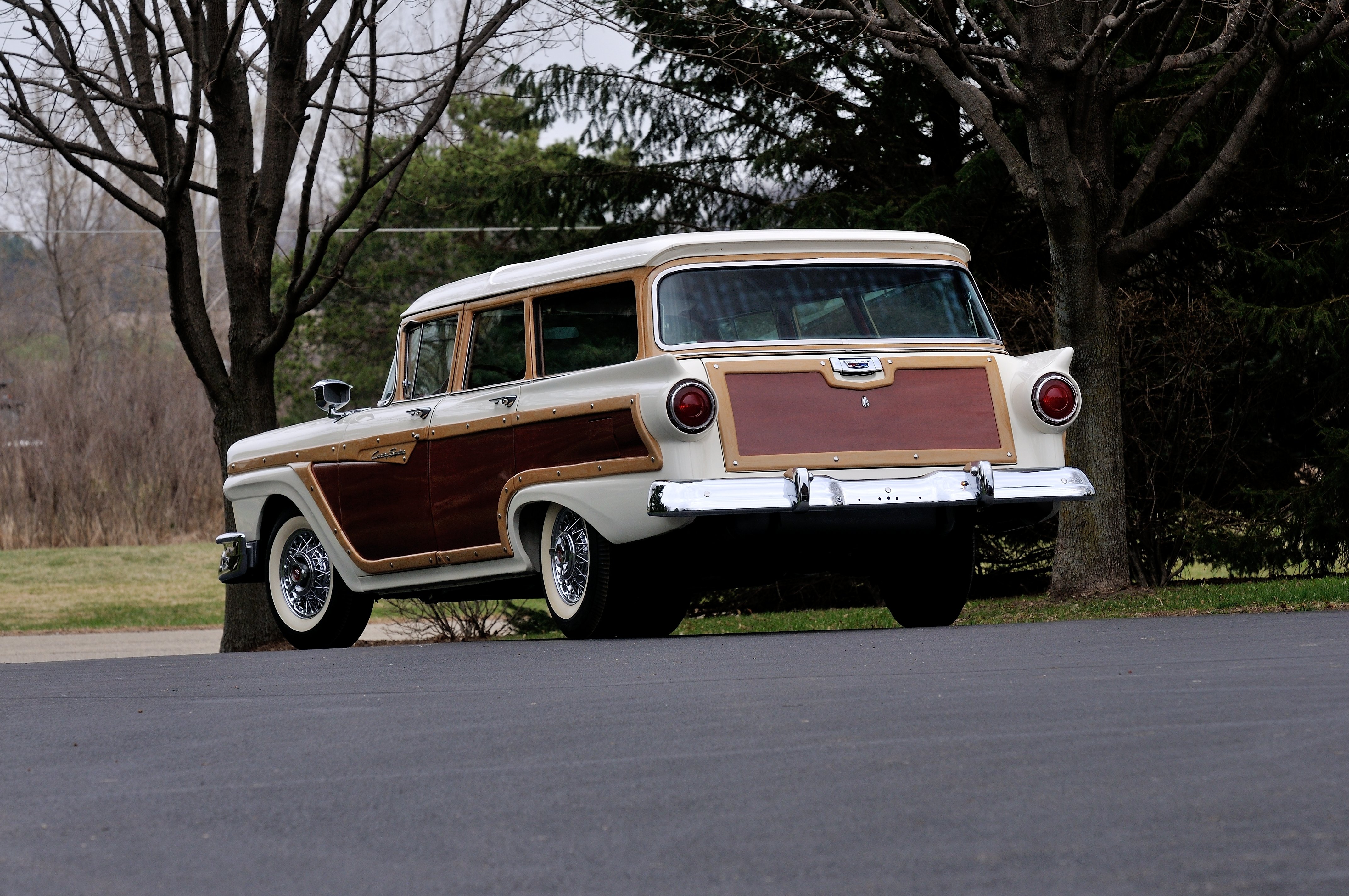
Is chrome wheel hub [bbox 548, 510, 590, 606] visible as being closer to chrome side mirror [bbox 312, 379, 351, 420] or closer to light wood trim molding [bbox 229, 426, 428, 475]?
light wood trim molding [bbox 229, 426, 428, 475]

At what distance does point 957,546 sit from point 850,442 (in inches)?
55.4

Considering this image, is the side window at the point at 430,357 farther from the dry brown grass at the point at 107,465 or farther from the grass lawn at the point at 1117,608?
the dry brown grass at the point at 107,465

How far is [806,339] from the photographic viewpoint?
30.5ft

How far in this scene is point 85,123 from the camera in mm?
17094

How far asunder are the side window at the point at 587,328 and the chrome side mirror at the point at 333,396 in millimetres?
1696

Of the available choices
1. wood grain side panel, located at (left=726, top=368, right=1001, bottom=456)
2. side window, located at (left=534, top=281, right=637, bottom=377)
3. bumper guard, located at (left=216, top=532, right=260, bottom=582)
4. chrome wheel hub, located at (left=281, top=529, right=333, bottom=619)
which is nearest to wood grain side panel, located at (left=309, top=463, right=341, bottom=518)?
chrome wheel hub, located at (left=281, top=529, right=333, bottom=619)

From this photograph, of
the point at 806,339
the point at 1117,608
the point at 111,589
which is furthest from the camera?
the point at 111,589

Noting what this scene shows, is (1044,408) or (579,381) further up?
(579,381)

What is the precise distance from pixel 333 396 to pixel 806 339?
3346 millimetres

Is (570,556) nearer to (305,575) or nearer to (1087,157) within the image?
(305,575)

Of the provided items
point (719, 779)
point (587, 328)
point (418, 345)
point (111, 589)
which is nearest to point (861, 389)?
point (587, 328)

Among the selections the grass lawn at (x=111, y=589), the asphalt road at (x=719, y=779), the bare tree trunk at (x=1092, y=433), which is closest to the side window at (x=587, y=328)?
the asphalt road at (x=719, y=779)

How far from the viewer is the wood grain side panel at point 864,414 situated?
29.2ft

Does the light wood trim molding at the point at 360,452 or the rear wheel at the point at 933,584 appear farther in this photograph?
the light wood trim molding at the point at 360,452
